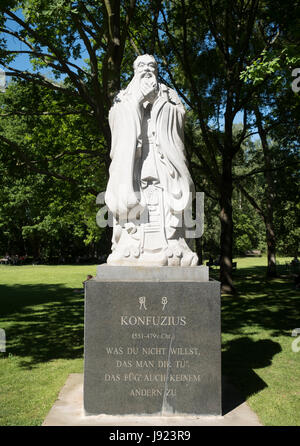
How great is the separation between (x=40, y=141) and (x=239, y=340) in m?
11.9

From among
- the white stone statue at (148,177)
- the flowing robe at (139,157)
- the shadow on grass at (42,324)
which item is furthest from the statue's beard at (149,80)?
the shadow on grass at (42,324)

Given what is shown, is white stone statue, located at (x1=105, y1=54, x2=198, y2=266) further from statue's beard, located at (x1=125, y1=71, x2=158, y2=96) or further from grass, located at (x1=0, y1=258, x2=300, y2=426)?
grass, located at (x1=0, y1=258, x2=300, y2=426)

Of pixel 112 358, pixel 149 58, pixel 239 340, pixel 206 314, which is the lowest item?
pixel 239 340

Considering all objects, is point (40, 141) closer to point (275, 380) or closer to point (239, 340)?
point (239, 340)

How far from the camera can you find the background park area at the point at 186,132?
709 cm

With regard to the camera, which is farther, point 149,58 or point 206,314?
point 149,58

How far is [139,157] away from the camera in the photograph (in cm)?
558

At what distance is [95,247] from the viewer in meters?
50.8

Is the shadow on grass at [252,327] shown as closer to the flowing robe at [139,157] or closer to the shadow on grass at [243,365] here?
the shadow on grass at [243,365]

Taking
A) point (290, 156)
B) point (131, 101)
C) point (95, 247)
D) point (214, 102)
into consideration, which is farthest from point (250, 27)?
point (95, 247)

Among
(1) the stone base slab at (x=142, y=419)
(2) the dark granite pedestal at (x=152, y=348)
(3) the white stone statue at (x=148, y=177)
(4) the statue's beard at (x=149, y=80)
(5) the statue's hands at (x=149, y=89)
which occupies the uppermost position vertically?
(4) the statue's beard at (x=149, y=80)

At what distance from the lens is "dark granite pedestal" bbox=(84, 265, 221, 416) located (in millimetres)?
4773

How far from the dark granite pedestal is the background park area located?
2.89 ft

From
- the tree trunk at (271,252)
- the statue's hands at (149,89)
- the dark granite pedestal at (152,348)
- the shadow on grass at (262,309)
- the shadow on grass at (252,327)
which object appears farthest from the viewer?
the tree trunk at (271,252)
